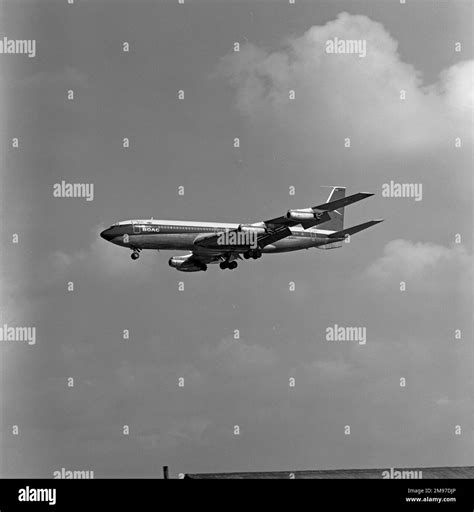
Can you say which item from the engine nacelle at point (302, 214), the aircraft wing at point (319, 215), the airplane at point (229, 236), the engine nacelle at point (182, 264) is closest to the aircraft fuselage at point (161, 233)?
the airplane at point (229, 236)

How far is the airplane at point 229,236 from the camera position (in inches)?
4422

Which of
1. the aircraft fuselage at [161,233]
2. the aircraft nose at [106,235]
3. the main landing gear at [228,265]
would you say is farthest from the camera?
the main landing gear at [228,265]

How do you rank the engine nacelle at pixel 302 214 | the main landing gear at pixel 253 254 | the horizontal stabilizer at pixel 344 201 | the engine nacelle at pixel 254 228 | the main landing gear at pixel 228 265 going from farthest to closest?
1. the main landing gear at pixel 228 265
2. the main landing gear at pixel 253 254
3. the engine nacelle at pixel 254 228
4. the engine nacelle at pixel 302 214
5. the horizontal stabilizer at pixel 344 201

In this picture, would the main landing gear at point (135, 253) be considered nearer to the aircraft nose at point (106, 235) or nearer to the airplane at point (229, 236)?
the airplane at point (229, 236)

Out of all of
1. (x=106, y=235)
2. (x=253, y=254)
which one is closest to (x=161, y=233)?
(x=106, y=235)

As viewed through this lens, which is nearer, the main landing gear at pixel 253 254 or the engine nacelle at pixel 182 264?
the main landing gear at pixel 253 254

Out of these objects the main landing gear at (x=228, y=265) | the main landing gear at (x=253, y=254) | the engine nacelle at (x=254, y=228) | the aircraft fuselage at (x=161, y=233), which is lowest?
the main landing gear at (x=228, y=265)

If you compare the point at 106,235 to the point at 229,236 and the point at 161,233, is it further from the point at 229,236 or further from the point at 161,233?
the point at 229,236

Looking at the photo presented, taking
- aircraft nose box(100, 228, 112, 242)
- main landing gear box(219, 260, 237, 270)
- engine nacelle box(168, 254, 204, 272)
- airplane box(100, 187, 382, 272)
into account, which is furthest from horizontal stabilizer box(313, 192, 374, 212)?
aircraft nose box(100, 228, 112, 242)

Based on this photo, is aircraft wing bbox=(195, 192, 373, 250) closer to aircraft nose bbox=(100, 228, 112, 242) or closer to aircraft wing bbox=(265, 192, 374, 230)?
aircraft wing bbox=(265, 192, 374, 230)

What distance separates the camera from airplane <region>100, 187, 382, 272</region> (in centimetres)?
11231

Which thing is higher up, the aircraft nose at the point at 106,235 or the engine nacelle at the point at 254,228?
the engine nacelle at the point at 254,228

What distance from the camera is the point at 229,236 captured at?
115 metres
